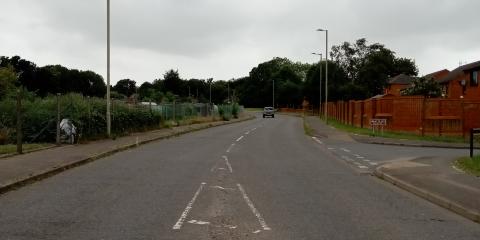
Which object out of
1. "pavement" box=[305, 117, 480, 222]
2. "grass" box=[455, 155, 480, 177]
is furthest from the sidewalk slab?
"grass" box=[455, 155, 480, 177]

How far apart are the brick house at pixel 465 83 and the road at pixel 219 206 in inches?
1684

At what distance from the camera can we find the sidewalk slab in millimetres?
11073

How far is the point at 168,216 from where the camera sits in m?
9.68

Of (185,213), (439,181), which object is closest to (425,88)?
(439,181)

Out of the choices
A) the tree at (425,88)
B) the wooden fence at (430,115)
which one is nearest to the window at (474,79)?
the tree at (425,88)

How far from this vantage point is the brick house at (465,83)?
58.4 metres

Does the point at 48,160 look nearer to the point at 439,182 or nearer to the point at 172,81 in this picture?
the point at 439,182

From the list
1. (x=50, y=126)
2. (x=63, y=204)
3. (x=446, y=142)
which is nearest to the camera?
(x=63, y=204)

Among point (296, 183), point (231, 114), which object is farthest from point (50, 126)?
point (231, 114)

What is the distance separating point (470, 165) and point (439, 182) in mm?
3743

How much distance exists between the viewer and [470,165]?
56.8ft

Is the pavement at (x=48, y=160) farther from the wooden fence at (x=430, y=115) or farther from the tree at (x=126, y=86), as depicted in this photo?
the tree at (x=126, y=86)

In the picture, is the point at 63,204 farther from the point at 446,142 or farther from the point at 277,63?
the point at 277,63

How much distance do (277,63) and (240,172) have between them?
155m
